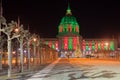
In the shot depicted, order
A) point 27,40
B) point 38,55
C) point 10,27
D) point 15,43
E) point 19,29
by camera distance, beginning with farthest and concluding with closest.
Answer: point 38,55, point 15,43, point 27,40, point 19,29, point 10,27

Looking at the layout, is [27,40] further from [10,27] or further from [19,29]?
[10,27]

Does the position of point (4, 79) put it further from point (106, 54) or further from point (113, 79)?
point (106, 54)

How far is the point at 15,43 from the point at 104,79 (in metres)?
22.9

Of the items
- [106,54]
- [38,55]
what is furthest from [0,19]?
[106,54]

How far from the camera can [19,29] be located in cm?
2773

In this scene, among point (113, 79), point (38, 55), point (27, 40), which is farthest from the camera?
point (38, 55)

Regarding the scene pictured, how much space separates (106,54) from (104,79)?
102 metres

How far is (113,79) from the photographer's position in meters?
18.5

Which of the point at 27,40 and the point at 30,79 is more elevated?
the point at 27,40

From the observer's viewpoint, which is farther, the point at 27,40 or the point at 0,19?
the point at 27,40

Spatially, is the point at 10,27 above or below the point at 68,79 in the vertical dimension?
above

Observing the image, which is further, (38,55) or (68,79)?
(38,55)

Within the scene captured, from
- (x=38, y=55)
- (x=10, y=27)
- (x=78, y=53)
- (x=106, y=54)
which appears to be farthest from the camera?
(x=78, y=53)

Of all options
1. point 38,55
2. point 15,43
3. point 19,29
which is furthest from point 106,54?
point 19,29
